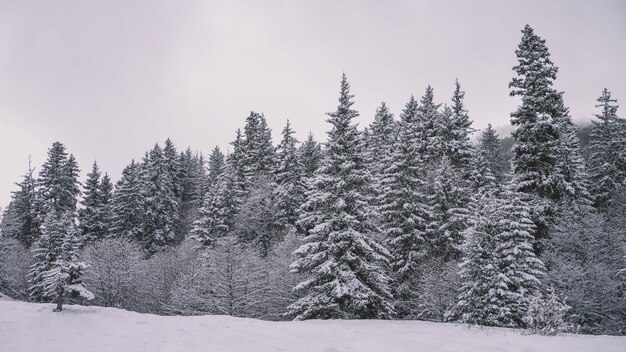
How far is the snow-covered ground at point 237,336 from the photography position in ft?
33.6

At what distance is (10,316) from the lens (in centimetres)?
1400

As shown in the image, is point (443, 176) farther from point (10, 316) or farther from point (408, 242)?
point (10, 316)

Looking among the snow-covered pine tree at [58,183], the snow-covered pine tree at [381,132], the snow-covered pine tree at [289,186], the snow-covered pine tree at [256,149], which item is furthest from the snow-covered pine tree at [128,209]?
the snow-covered pine tree at [381,132]

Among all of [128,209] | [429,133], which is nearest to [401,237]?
[429,133]

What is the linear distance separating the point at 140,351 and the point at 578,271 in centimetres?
2300

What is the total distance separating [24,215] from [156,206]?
817 inches

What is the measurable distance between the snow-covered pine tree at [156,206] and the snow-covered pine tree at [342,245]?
1416 inches

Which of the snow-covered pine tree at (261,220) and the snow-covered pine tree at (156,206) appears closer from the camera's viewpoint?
the snow-covered pine tree at (261,220)

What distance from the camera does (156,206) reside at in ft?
182

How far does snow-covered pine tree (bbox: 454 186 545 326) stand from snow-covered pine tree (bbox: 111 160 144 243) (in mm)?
45134

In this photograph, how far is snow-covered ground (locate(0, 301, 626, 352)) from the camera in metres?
10.2

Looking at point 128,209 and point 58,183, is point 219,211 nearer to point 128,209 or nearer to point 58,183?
point 128,209

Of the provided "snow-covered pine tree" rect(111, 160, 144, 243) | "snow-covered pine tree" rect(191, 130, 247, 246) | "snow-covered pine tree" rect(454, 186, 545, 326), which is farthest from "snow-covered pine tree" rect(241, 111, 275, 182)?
"snow-covered pine tree" rect(454, 186, 545, 326)

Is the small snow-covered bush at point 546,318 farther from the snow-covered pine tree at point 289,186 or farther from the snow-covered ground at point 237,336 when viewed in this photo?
the snow-covered pine tree at point 289,186
